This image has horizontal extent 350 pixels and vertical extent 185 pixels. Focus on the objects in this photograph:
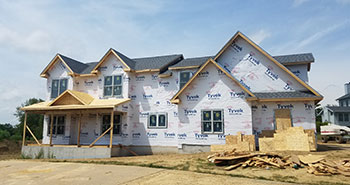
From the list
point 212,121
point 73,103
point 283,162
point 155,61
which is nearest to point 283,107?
point 212,121

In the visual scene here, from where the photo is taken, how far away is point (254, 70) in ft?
54.2

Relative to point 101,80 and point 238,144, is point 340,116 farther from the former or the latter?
Answer: point 101,80

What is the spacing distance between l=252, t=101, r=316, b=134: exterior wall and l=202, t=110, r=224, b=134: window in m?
2.13

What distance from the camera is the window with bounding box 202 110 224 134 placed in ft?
50.5

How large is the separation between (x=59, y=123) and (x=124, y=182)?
15033 mm

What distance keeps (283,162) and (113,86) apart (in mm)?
13730

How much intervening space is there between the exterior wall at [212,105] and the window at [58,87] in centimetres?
1059

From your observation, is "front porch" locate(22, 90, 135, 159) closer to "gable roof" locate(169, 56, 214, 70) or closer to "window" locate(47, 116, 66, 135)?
"window" locate(47, 116, 66, 135)

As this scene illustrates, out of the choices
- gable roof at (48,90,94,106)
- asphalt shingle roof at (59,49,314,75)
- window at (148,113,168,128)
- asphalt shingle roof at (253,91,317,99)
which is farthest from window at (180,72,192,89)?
gable roof at (48,90,94,106)

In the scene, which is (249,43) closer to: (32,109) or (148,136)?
(148,136)

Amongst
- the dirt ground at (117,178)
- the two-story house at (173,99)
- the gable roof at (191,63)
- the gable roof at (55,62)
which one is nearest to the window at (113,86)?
the two-story house at (173,99)

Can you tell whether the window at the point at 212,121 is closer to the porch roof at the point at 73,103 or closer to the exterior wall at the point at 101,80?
the porch roof at the point at 73,103

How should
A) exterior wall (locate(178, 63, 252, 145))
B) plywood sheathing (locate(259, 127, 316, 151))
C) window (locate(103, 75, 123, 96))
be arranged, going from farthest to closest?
1. window (locate(103, 75, 123, 96))
2. exterior wall (locate(178, 63, 252, 145))
3. plywood sheathing (locate(259, 127, 316, 151))

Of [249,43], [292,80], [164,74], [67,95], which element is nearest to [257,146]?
[292,80]
